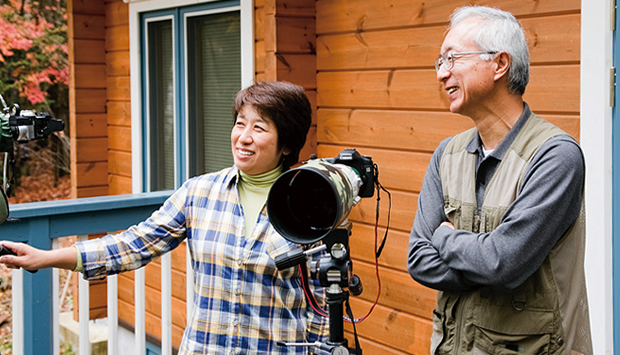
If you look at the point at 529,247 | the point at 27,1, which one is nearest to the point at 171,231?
the point at 529,247

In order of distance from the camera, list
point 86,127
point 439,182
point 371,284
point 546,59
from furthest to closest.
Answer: point 86,127, point 371,284, point 546,59, point 439,182

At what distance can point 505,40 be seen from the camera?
5.73 feet

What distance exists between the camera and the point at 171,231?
1.98m

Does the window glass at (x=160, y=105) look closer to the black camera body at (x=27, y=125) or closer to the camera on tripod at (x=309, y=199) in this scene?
the black camera body at (x=27, y=125)

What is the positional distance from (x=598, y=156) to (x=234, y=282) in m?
1.28

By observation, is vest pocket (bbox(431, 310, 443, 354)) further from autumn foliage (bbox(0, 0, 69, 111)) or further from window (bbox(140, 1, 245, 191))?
autumn foliage (bbox(0, 0, 69, 111))

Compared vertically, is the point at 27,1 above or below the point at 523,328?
above

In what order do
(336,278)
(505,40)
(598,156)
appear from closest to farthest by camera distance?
1. (336,278)
2. (505,40)
3. (598,156)

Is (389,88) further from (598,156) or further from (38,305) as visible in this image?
(38,305)

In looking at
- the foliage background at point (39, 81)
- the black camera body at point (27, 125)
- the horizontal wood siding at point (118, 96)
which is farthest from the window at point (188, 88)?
the foliage background at point (39, 81)

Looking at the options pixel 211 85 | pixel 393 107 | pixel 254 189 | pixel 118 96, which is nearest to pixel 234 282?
pixel 254 189

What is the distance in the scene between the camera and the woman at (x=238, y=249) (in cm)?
187

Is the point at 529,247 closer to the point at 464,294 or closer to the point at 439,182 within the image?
the point at 464,294

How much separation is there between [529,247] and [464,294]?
0.76 ft
